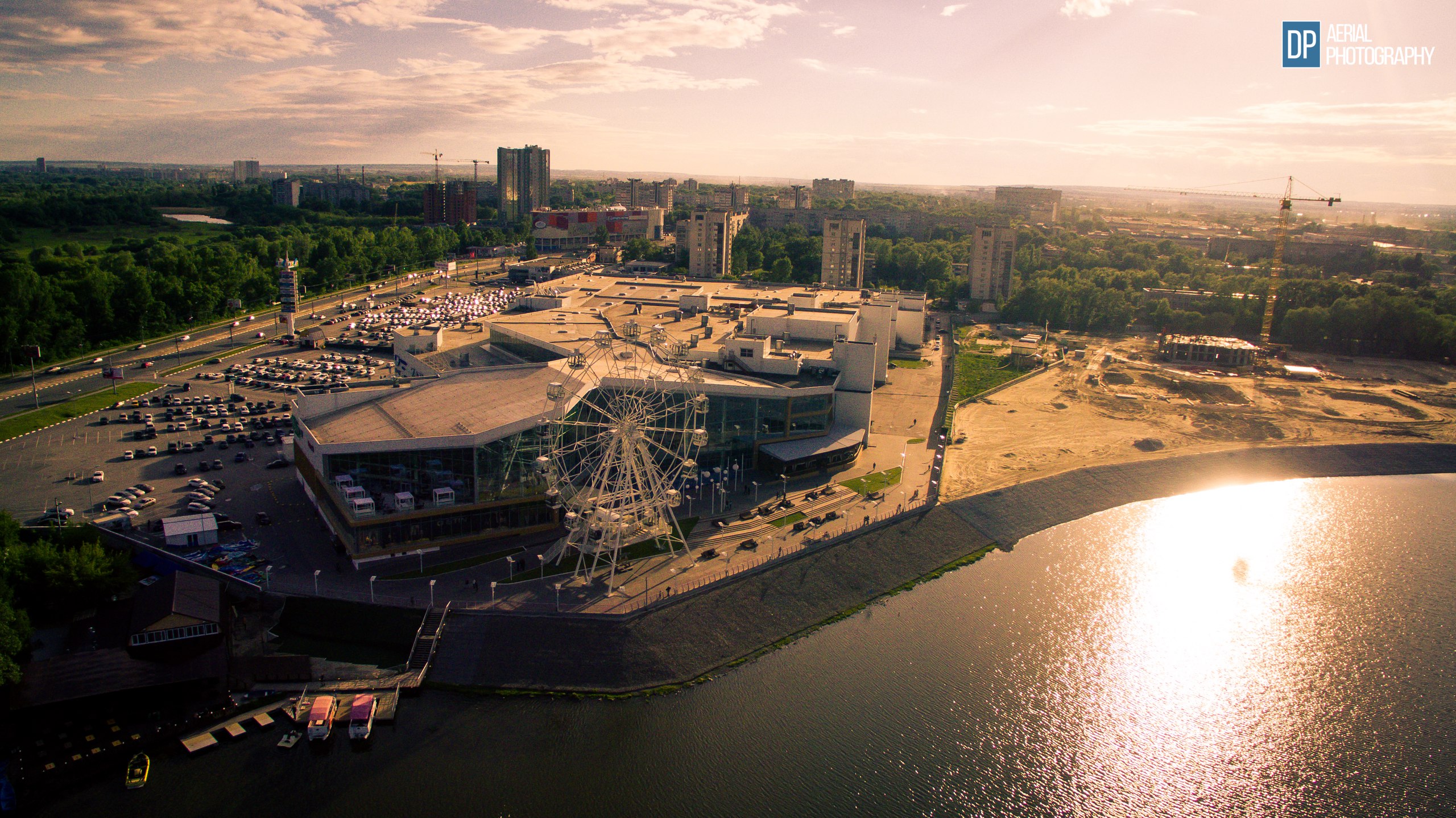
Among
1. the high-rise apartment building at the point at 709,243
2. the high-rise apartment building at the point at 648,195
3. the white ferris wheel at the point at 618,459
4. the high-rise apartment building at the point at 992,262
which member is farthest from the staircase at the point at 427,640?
the high-rise apartment building at the point at 648,195

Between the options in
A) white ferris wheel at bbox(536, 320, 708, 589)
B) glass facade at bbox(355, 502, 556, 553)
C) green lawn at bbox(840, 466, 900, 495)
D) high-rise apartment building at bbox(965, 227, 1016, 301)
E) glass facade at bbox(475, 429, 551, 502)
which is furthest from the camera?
high-rise apartment building at bbox(965, 227, 1016, 301)

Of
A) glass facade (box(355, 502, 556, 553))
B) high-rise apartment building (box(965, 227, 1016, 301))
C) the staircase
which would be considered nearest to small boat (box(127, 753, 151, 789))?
the staircase

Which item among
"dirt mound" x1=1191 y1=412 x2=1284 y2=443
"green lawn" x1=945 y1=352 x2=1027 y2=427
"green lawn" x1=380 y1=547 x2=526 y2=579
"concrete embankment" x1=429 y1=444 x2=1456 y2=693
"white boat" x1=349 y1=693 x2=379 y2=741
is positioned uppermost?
"green lawn" x1=945 y1=352 x2=1027 y2=427

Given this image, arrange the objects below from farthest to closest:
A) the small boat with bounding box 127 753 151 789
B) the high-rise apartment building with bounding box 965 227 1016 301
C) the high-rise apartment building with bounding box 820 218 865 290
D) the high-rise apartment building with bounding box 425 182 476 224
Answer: the high-rise apartment building with bounding box 425 182 476 224 → the high-rise apartment building with bounding box 965 227 1016 301 → the high-rise apartment building with bounding box 820 218 865 290 → the small boat with bounding box 127 753 151 789

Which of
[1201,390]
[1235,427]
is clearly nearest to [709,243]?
[1201,390]

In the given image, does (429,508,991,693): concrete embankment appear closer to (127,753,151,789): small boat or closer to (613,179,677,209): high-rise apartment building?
(127,753,151,789): small boat
